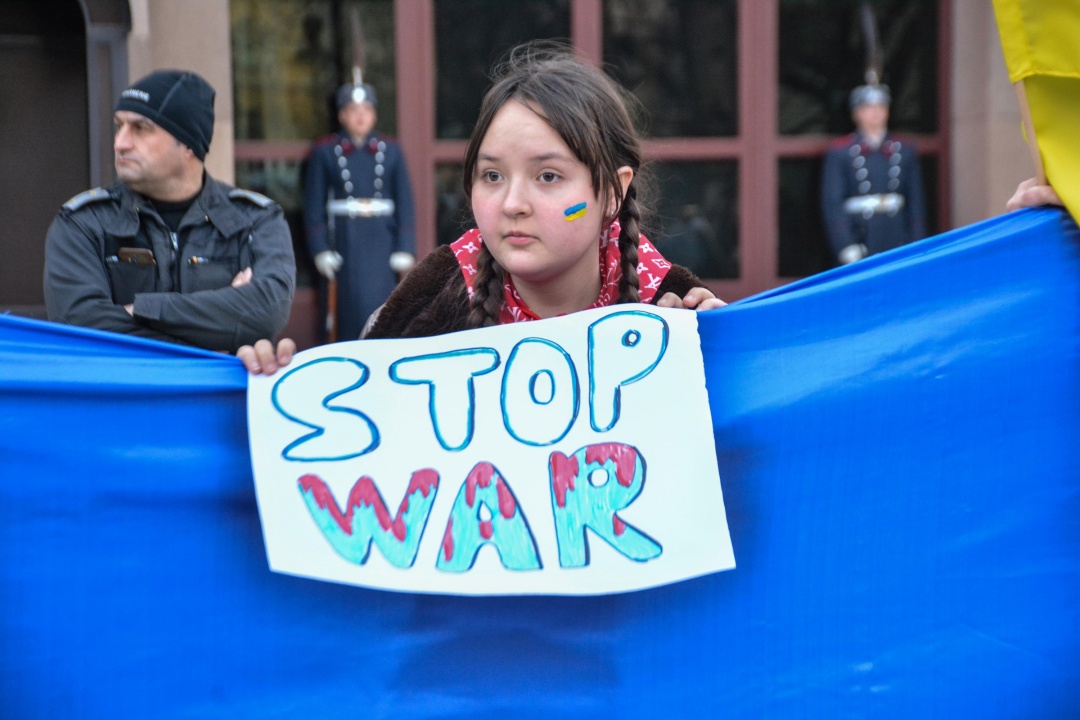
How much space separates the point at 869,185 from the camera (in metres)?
7.49

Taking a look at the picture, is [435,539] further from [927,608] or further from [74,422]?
[927,608]

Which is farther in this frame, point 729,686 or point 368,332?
point 368,332

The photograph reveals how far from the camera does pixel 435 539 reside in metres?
2.31

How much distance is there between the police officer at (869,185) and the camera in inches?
294

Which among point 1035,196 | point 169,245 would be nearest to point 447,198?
point 169,245

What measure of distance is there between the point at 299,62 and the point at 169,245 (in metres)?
4.28

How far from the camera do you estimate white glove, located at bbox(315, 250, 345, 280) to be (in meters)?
7.20

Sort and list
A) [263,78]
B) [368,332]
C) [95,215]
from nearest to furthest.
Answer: [368,332] → [95,215] → [263,78]

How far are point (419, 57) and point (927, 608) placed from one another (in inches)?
225

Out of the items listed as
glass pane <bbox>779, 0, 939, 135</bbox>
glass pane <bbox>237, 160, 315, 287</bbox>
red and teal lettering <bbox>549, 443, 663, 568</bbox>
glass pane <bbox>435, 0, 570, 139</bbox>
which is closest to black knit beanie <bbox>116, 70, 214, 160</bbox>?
red and teal lettering <bbox>549, 443, 663, 568</bbox>

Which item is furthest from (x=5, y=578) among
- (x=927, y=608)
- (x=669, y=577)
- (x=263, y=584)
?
(x=927, y=608)

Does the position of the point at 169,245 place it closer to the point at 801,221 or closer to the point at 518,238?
the point at 518,238

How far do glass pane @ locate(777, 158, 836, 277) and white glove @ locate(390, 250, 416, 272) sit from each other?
2.20m

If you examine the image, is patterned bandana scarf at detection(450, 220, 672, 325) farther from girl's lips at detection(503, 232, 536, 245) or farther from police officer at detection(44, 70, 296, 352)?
police officer at detection(44, 70, 296, 352)
